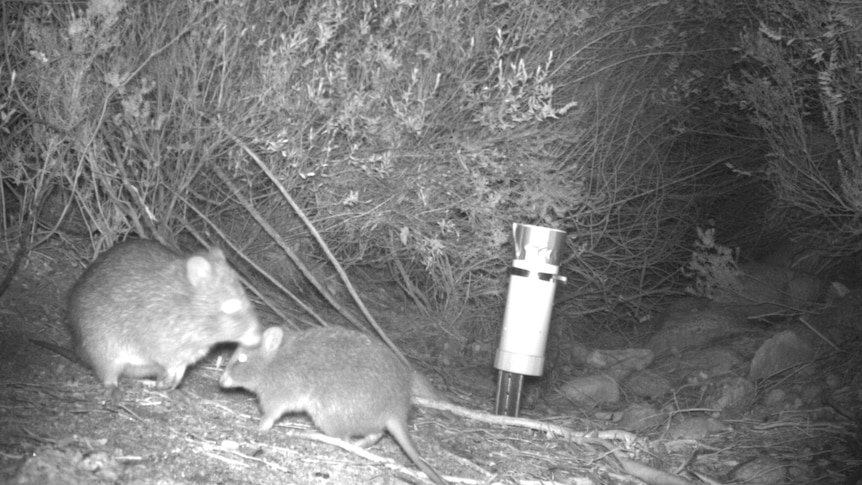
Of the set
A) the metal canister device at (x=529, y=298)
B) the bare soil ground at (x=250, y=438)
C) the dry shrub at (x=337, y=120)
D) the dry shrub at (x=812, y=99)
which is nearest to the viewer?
the bare soil ground at (x=250, y=438)

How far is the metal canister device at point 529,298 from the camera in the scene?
20.1ft

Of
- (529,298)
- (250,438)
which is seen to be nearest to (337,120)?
(529,298)

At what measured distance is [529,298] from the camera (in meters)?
6.12

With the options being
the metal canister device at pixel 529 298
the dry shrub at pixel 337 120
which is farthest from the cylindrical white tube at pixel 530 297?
the dry shrub at pixel 337 120

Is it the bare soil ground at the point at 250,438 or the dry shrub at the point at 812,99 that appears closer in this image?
the bare soil ground at the point at 250,438

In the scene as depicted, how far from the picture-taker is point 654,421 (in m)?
6.67

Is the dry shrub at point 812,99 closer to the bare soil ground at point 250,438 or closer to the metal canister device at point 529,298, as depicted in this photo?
the bare soil ground at point 250,438

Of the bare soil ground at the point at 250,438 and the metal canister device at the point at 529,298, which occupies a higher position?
the metal canister device at the point at 529,298

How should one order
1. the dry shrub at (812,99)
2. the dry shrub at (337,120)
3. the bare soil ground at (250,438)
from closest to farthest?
the bare soil ground at (250,438) → the dry shrub at (337,120) → the dry shrub at (812,99)

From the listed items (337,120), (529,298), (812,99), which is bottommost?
(529,298)

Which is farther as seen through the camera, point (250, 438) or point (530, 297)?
point (530, 297)

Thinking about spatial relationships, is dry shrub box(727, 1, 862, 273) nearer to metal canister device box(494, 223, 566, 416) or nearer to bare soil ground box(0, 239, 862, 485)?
bare soil ground box(0, 239, 862, 485)

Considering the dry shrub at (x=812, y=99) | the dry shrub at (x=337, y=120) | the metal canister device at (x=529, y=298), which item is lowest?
the metal canister device at (x=529, y=298)

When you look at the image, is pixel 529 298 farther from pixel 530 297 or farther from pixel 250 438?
pixel 250 438
